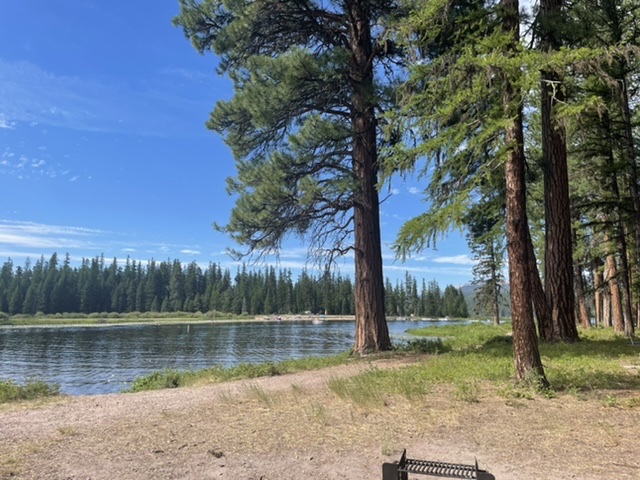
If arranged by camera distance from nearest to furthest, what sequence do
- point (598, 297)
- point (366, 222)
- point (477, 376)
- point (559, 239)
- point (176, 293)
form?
point (477, 376) < point (559, 239) < point (366, 222) < point (598, 297) < point (176, 293)

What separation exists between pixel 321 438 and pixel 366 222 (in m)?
8.63

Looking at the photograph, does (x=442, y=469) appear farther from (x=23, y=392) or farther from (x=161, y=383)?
(x=23, y=392)

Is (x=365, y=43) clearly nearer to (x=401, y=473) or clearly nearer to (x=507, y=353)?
(x=507, y=353)

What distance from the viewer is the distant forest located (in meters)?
103

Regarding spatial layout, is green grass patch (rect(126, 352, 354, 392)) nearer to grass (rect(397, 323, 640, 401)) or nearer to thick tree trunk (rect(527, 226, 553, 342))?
grass (rect(397, 323, 640, 401))

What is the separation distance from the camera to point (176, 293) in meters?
118

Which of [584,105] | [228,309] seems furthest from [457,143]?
[228,309]

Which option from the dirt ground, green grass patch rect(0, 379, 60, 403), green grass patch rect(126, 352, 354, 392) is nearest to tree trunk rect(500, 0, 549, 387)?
the dirt ground

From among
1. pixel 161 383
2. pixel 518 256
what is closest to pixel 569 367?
pixel 518 256

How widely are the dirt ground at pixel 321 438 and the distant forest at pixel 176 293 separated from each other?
314 feet

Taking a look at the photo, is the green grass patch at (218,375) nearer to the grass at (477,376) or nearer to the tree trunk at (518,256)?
the grass at (477,376)

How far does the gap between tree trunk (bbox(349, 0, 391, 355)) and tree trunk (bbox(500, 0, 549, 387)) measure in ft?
20.1

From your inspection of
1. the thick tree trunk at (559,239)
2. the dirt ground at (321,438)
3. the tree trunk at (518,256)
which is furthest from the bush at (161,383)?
the thick tree trunk at (559,239)

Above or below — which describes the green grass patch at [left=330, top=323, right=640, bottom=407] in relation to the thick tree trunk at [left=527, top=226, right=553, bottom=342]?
below
